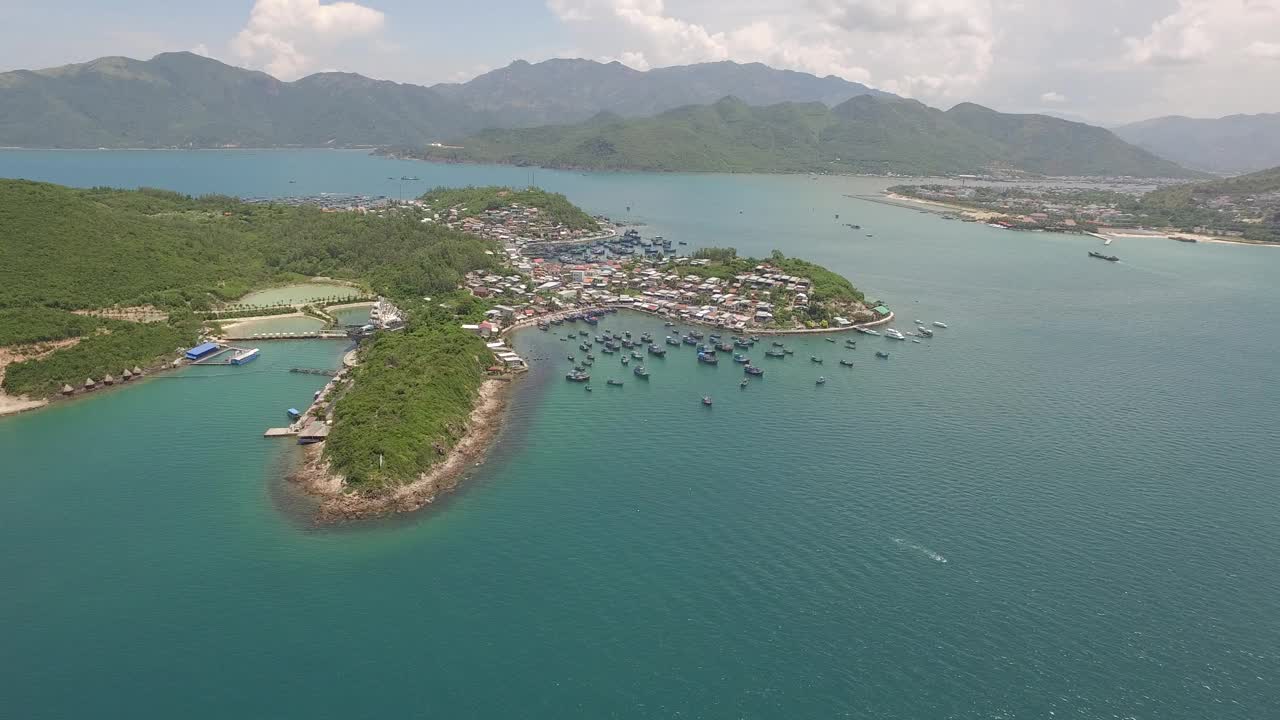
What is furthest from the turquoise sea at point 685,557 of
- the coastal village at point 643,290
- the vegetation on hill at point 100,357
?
the coastal village at point 643,290

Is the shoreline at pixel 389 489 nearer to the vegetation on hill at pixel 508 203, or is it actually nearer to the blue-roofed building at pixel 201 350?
the blue-roofed building at pixel 201 350

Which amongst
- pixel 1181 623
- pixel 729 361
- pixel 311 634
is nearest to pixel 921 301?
pixel 729 361

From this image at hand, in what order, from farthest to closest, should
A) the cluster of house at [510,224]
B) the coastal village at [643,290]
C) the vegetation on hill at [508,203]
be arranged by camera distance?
1. the vegetation on hill at [508,203]
2. the cluster of house at [510,224]
3. the coastal village at [643,290]

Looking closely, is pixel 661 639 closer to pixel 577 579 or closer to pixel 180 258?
pixel 577 579

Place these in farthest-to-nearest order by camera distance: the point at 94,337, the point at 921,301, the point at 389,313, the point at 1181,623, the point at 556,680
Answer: the point at 921,301
the point at 389,313
the point at 94,337
the point at 1181,623
the point at 556,680

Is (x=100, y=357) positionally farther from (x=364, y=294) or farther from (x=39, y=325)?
(x=364, y=294)

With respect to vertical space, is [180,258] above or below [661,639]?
above
